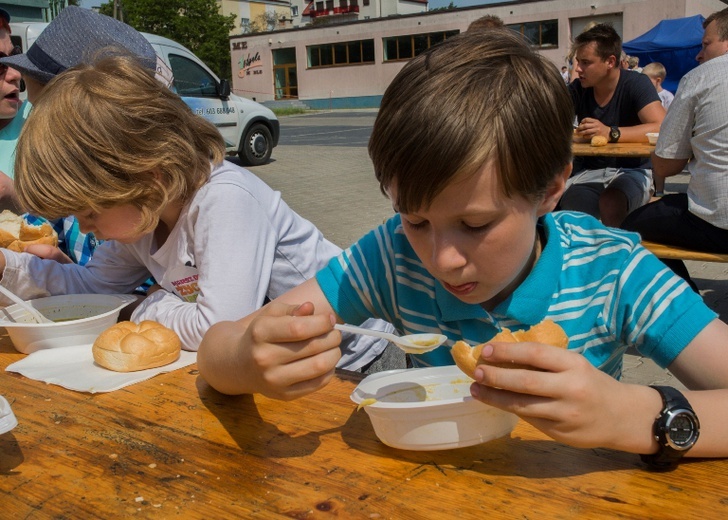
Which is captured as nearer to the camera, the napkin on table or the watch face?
the watch face

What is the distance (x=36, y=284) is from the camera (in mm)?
2219

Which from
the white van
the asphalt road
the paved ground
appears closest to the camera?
the paved ground

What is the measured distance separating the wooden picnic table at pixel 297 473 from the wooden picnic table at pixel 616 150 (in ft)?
13.3

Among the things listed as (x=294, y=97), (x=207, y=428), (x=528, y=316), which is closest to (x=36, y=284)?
(x=207, y=428)

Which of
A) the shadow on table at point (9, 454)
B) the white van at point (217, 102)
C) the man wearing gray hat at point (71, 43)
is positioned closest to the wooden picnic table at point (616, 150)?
the man wearing gray hat at point (71, 43)

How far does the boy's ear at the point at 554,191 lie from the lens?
136 cm

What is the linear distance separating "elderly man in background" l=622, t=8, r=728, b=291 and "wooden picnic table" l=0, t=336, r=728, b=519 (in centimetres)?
305

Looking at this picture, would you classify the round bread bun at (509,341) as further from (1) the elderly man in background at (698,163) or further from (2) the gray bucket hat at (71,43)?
(1) the elderly man in background at (698,163)

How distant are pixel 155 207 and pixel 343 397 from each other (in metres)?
0.85

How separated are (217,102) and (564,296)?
11898 mm

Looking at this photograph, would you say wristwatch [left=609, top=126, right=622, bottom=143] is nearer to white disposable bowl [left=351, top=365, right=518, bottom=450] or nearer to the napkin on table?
the napkin on table

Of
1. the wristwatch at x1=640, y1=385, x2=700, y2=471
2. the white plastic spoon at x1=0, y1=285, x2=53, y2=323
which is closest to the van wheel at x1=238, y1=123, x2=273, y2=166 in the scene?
the white plastic spoon at x1=0, y1=285, x2=53, y2=323

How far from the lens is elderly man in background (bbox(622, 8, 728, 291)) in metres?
3.74

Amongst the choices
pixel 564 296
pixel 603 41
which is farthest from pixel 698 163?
pixel 564 296
